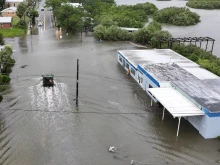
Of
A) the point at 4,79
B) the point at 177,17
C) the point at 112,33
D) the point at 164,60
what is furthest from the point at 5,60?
the point at 177,17

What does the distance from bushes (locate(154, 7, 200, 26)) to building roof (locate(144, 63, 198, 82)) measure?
2913 centimetres

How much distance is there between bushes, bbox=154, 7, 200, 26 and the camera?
5056 centimetres

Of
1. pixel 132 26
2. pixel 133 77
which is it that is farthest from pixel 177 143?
pixel 132 26

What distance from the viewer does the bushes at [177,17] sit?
50562 mm

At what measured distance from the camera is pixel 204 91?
60.1ft

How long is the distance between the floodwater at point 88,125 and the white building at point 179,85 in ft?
2.76

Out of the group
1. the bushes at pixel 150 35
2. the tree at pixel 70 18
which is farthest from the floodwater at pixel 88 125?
the tree at pixel 70 18

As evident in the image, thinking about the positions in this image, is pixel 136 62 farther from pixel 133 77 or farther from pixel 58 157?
pixel 58 157

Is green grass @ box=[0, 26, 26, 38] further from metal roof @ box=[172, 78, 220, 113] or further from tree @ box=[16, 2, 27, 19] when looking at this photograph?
metal roof @ box=[172, 78, 220, 113]

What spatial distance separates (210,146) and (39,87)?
1325 cm

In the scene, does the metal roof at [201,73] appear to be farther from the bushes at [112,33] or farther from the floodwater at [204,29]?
the bushes at [112,33]

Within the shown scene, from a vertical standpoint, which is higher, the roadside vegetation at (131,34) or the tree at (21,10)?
the tree at (21,10)

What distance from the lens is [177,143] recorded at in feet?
51.7

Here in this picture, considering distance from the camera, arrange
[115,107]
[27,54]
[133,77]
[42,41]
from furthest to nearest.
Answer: [42,41]
[27,54]
[133,77]
[115,107]
